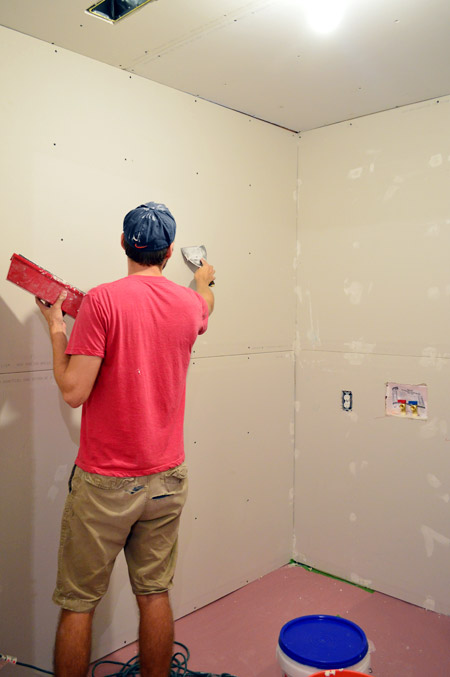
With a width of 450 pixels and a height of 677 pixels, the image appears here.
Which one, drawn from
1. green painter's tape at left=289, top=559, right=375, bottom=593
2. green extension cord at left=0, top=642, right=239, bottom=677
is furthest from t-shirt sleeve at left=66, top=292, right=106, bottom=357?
green painter's tape at left=289, top=559, right=375, bottom=593

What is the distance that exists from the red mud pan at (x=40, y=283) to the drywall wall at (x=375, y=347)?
4.87 ft

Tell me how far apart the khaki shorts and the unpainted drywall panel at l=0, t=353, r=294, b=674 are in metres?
0.32

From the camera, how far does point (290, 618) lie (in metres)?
2.45

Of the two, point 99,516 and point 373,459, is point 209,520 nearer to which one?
point 373,459

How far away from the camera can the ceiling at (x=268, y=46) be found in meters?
1.77

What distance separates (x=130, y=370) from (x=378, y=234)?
155 cm

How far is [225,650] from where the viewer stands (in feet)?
7.34

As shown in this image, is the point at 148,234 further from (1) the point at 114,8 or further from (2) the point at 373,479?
(2) the point at 373,479

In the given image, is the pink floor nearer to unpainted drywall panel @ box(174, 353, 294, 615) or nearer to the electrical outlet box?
unpainted drywall panel @ box(174, 353, 294, 615)

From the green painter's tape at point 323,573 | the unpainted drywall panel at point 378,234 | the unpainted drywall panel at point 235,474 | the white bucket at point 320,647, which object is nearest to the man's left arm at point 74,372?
the unpainted drywall panel at point 235,474

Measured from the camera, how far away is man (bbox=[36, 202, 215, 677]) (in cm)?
164

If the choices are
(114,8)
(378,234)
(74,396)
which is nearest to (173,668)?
(74,396)

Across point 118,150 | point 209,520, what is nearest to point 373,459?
point 209,520

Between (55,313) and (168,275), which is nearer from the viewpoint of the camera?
(55,313)
